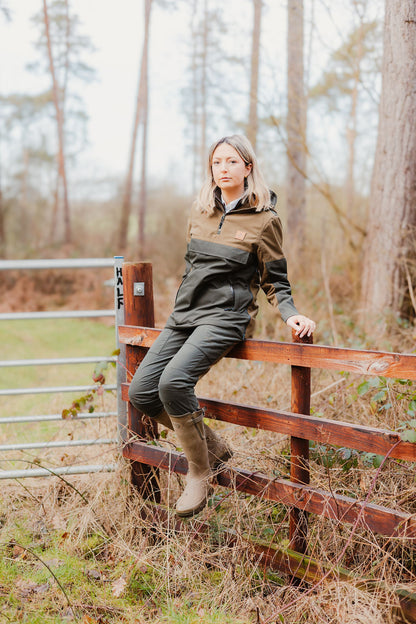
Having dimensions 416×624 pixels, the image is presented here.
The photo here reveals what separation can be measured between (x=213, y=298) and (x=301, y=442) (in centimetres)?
80

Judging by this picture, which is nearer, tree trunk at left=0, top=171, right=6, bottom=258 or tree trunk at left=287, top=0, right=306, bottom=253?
tree trunk at left=287, top=0, right=306, bottom=253

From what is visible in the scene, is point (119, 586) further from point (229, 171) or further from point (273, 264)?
point (229, 171)

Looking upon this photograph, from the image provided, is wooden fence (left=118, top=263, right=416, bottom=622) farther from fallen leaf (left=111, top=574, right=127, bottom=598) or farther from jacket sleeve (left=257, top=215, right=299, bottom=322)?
fallen leaf (left=111, top=574, right=127, bottom=598)

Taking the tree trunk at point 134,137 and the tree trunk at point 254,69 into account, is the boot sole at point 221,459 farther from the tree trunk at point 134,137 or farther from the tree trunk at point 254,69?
the tree trunk at point 134,137

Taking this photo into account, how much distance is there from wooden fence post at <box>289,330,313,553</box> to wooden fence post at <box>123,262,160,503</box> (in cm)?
98

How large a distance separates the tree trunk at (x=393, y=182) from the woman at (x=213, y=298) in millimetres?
3492

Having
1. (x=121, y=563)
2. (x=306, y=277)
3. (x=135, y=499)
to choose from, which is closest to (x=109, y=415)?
(x=135, y=499)

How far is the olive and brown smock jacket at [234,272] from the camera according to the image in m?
2.73

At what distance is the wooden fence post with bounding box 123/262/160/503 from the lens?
328 cm

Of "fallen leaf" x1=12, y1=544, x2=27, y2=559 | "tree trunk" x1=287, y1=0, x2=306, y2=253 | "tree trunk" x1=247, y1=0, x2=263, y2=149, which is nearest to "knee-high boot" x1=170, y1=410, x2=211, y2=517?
"fallen leaf" x1=12, y1=544, x2=27, y2=559

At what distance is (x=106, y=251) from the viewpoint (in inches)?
701

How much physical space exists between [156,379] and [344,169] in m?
12.1

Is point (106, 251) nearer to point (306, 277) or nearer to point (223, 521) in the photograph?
point (306, 277)

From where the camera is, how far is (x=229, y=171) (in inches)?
112
